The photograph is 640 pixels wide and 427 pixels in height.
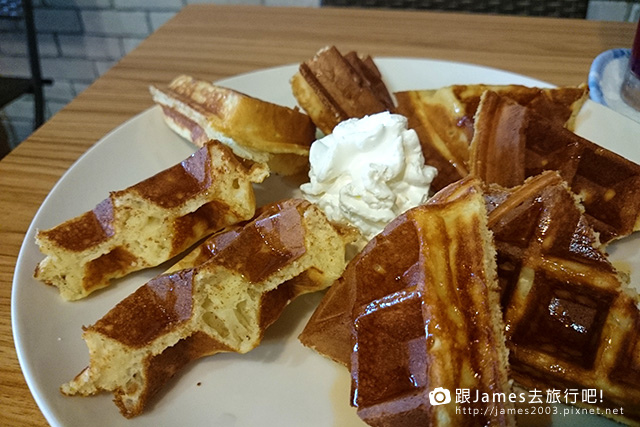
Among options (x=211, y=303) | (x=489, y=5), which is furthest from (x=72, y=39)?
(x=211, y=303)

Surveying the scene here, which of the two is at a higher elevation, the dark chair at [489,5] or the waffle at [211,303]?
the dark chair at [489,5]

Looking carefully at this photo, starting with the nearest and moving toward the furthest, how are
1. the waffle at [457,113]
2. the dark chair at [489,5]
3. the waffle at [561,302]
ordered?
the waffle at [561,302], the waffle at [457,113], the dark chair at [489,5]

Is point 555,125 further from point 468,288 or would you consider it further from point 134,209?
point 134,209

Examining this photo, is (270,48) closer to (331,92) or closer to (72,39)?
(331,92)

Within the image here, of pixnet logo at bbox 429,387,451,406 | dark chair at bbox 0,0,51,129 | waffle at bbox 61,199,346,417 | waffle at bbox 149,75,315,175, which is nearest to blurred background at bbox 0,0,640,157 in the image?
dark chair at bbox 0,0,51,129

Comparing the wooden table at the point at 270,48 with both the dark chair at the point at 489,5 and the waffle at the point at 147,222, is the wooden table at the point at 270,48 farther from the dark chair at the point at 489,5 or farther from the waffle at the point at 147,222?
the waffle at the point at 147,222

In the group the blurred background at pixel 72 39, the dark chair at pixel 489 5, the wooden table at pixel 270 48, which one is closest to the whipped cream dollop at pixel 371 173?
the wooden table at pixel 270 48
